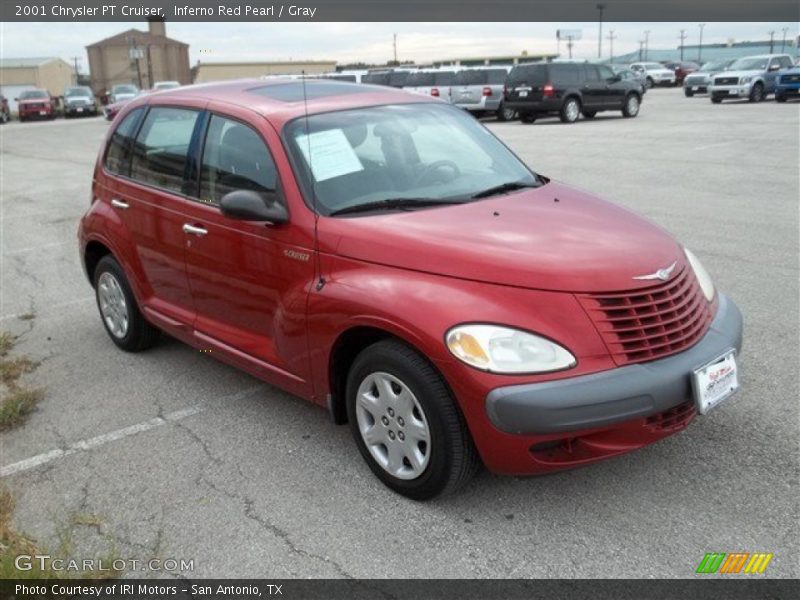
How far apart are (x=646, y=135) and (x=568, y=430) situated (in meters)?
16.8

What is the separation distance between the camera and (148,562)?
3.09m

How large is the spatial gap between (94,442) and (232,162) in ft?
5.52

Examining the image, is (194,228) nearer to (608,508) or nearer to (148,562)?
(148,562)

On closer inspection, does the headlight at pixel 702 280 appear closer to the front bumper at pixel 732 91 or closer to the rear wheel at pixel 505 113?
the rear wheel at pixel 505 113

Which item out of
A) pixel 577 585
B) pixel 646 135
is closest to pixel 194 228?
pixel 577 585

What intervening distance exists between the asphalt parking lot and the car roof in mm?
1669

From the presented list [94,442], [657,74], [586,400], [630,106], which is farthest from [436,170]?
[657,74]

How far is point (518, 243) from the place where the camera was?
3303mm

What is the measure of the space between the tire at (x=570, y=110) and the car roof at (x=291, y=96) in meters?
19.6

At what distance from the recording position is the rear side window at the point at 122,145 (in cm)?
523

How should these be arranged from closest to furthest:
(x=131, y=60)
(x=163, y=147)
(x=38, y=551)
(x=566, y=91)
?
1. (x=38, y=551)
2. (x=163, y=147)
3. (x=566, y=91)
4. (x=131, y=60)

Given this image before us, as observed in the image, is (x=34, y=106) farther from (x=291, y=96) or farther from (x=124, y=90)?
(x=291, y=96)

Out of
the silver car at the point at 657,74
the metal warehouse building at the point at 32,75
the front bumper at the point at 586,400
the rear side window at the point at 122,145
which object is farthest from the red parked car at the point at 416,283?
the metal warehouse building at the point at 32,75

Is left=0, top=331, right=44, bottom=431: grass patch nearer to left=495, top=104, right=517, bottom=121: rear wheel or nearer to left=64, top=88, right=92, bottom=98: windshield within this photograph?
left=495, top=104, right=517, bottom=121: rear wheel
